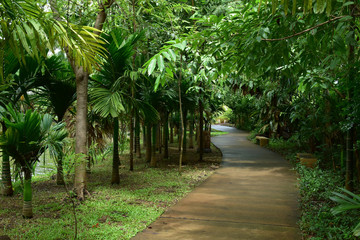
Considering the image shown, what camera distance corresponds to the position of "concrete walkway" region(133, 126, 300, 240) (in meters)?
4.35

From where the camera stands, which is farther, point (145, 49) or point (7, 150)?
point (145, 49)

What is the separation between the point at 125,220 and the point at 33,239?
4.38 feet

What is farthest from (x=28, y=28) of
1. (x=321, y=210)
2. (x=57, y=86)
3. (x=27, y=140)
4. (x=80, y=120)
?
(x=321, y=210)

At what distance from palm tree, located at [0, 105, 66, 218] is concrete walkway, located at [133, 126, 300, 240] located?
71.1 inches

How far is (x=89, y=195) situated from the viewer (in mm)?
6000

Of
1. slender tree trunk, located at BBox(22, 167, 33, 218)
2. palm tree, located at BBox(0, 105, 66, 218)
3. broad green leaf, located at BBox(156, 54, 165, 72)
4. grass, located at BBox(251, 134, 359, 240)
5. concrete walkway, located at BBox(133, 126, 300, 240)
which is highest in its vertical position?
broad green leaf, located at BBox(156, 54, 165, 72)

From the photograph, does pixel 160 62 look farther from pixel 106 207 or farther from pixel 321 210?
pixel 321 210

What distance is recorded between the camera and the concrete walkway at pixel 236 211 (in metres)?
4.35

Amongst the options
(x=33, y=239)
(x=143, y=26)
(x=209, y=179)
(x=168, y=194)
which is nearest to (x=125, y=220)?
(x=33, y=239)

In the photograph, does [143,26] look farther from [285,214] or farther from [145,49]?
[285,214]

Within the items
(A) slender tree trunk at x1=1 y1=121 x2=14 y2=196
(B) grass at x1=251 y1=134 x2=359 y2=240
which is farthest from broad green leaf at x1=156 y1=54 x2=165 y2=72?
(A) slender tree trunk at x1=1 y1=121 x2=14 y2=196

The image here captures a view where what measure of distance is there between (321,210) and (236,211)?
1.36m

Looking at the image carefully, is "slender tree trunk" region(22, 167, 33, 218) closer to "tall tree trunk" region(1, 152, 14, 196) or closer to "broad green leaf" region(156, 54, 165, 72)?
"tall tree trunk" region(1, 152, 14, 196)

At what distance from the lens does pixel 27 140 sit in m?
4.43
